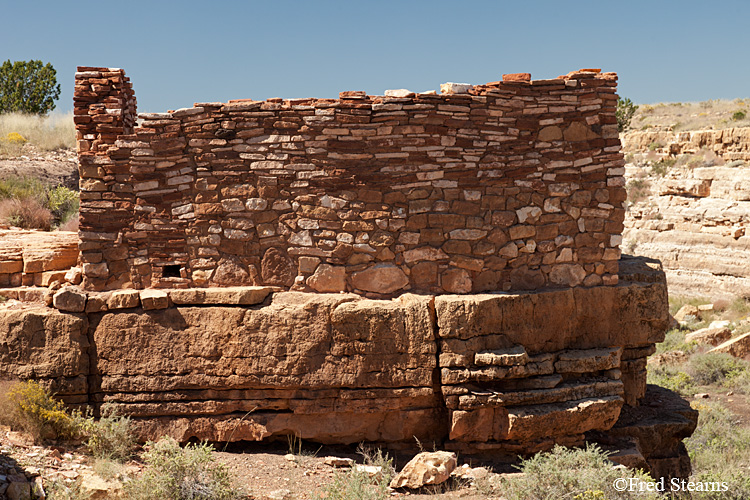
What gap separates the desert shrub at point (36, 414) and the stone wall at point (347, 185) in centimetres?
112

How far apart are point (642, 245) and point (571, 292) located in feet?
45.5

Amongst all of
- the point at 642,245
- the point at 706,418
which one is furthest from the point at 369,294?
the point at 642,245

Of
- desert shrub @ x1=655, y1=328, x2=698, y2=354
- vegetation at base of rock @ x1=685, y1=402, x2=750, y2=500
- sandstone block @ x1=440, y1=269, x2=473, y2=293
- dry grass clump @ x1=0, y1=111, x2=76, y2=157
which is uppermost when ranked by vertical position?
dry grass clump @ x1=0, y1=111, x2=76, y2=157

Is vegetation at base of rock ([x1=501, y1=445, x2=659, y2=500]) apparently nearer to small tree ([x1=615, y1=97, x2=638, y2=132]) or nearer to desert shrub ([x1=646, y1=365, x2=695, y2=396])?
desert shrub ([x1=646, y1=365, x2=695, y2=396])

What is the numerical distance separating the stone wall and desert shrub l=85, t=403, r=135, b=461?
127 centimetres

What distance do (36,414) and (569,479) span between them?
4.48 m

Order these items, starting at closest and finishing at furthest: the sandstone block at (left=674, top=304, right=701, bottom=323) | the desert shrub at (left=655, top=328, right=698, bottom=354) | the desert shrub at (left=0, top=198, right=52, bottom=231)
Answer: the desert shrub at (left=0, top=198, right=52, bottom=231) < the desert shrub at (left=655, top=328, right=698, bottom=354) < the sandstone block at (left=674, top=304, right=701, bottom=323)

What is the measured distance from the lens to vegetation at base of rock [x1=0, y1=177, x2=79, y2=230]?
26.1 feet

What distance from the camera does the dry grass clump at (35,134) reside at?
40.0ft

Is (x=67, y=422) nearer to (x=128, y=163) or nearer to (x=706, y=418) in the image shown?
(x=128, y=163)

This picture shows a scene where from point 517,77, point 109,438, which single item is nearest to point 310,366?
point 109,438

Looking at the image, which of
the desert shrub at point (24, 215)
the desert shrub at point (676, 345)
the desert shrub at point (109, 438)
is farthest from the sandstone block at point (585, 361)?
the desert shrub at point (676, 345)

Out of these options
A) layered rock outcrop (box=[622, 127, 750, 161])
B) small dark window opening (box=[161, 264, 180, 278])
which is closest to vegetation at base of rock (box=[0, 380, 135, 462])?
small dark window opening (box=[161, 264, 180, 278])

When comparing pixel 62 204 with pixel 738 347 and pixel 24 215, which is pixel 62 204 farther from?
pixel 738 347
